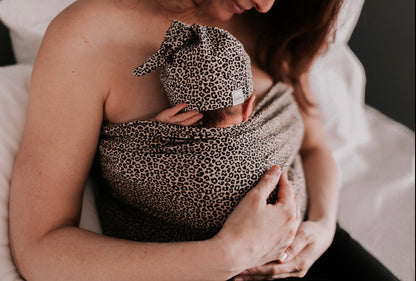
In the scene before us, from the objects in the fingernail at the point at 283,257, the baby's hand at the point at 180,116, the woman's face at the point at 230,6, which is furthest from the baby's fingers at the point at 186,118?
the fingernail at the point at 283,257

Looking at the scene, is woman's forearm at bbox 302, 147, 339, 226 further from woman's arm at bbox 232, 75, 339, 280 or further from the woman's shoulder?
the woman's shoulder

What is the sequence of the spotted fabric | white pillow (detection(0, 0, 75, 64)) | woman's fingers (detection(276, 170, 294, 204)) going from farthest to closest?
white pillow (detection(0, 0, 75, 64)), woman's fingers (detection(276, 170, 294, 204)), the spotted fabric

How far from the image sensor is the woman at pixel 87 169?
27.3 inches

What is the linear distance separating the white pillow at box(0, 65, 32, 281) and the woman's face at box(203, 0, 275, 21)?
509 mm

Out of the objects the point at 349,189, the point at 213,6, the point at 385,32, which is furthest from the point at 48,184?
the point at 385,32

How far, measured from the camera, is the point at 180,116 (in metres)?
0.71

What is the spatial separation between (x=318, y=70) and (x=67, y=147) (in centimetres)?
108

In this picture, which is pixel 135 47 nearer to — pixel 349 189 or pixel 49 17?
pixel 49 17

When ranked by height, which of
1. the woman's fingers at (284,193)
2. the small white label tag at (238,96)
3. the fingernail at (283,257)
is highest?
the small white label tag at (238,96)

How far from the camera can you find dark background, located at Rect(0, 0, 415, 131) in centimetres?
168

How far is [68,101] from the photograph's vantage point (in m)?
0.71

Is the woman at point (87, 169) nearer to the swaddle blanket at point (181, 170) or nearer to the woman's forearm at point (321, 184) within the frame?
the swaddle blanket at point (181, 170)

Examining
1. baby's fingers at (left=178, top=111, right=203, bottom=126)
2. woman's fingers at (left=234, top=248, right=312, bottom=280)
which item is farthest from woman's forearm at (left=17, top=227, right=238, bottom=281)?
baby's fingers at (left=178, top=111, right=203, bottom=126)

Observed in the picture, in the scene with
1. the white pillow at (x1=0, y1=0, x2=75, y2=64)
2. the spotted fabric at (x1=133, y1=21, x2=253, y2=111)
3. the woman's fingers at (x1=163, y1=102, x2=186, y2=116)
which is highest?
the white pillow at (x1=0, y1=0, x2=75, y2=64)
